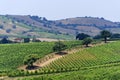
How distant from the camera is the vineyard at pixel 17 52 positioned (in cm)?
13427

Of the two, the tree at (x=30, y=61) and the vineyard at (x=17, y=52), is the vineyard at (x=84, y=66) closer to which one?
the vineyard at (x=17, y=52)

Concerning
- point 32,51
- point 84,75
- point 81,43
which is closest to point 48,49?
point 32,51

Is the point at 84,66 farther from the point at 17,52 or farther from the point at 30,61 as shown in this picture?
the point at 17,52

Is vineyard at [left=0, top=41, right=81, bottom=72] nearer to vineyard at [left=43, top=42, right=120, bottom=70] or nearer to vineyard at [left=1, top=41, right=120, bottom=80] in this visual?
vineyard at [left=1, top=41, right=120, bottom=80]

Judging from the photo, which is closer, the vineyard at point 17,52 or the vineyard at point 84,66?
the vineyard at point 84,66

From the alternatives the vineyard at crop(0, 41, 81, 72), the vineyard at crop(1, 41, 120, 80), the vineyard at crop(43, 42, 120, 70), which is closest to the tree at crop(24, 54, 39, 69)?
the vineyard at crop(1, 41, 120, 80)

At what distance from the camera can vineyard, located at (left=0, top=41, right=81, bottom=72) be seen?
134 m

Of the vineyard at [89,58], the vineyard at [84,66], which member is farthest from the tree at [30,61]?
the vineyard at [89,58]

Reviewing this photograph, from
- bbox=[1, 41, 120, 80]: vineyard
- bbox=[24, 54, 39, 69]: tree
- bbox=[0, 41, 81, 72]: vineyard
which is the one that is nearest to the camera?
bbox=[1, 41, 120, 80]: vineyard

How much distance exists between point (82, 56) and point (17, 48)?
37.3 meters

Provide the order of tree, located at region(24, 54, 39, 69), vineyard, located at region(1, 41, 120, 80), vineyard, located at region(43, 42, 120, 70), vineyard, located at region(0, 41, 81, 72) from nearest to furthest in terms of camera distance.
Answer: vineyard, located at region(1, 41, 120, 80) → tree, located at region(24, 54, 39, 69) → vineyard, located at region(43, 42, 120, 70) → vineyard, located at region(0, 41, 81, 72)

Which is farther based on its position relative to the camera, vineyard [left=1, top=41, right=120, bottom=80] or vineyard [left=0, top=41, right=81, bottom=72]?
vineyard [left=0, top=41, right=81, bottom=72]

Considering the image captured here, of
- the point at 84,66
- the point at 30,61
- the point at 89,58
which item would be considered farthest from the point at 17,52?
the point at 84,66

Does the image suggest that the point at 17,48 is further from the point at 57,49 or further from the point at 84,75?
the point at 84,75
